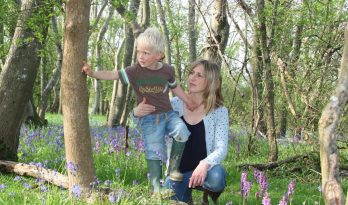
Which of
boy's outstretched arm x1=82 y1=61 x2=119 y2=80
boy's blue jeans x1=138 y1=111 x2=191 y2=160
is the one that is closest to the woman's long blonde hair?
boy's blue jeans x1=138 y1=111 x2=191 y2=160

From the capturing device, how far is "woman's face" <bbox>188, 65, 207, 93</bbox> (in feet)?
15.0

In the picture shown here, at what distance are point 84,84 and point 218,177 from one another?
160 centimetres

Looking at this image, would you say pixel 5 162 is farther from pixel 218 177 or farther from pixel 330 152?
pixel 330 152

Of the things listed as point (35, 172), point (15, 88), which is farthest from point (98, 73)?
point (15, 88)

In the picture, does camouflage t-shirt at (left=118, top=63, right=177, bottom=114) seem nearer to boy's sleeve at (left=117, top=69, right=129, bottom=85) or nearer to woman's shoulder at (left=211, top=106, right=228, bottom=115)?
boy's sleeve at (left=117, top=69, right=129, bottom=85)

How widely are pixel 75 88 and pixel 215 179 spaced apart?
5.39 ft

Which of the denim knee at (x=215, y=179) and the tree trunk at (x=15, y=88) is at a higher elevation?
the tree trunk at (x=15, y=88)

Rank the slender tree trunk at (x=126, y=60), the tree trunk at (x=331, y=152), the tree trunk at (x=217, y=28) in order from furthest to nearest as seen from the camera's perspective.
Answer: the slender tree trunk at (x=126, y=60), the tree trunk at (x=217, y=28), the tree trunk at (x=331, y=152)

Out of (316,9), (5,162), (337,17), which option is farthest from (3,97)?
(337,17)

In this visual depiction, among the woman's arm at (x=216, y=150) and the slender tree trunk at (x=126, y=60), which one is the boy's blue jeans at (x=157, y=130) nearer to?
the woman's arm at (x=216, y=150)

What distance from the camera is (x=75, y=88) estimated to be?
375 centimetres

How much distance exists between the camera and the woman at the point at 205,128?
4.37 m

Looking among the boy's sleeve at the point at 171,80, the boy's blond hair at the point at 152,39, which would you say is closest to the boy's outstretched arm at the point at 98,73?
the boy's blond hair at the point at 152,39

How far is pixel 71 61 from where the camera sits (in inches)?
147
